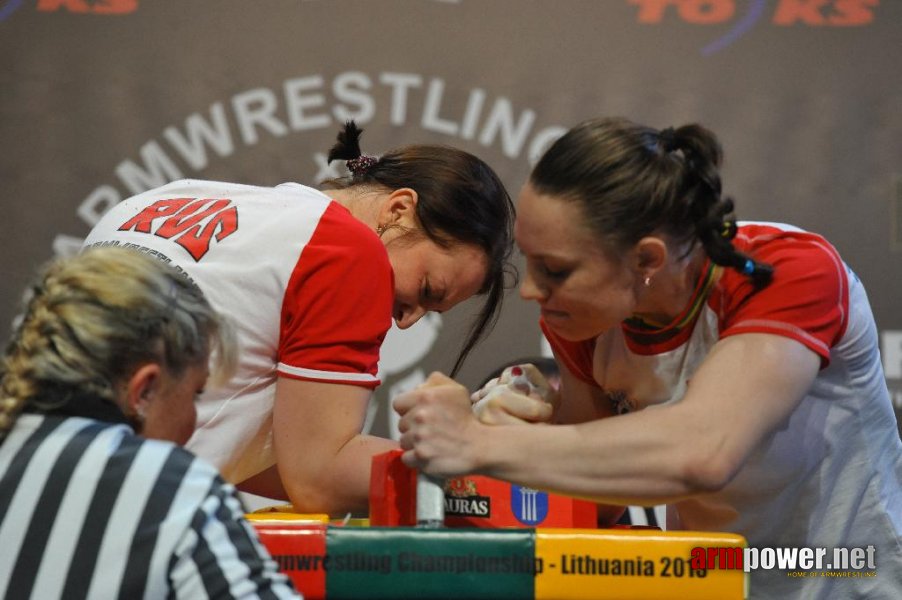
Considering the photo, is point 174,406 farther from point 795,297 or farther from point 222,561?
point 795,297

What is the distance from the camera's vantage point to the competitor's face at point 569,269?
1.35 metres

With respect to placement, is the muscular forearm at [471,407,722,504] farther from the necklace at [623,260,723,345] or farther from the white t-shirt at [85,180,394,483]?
the white t-shirt at [85,180,394,483]

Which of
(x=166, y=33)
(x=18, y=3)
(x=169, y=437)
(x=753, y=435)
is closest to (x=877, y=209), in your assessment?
(x=753, y=435)

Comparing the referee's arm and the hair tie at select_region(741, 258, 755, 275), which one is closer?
the referee's arm

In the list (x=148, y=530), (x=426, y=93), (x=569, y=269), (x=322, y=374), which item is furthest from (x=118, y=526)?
(x=426, y=93)

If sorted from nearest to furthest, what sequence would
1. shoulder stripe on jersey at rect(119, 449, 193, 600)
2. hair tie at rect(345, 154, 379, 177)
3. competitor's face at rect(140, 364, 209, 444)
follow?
shoulder stripe on jersey at rect(119, 449, 193, 600) < competitor's face at rect(140, 364, 209, 444) < hair tie at rect(345, 154, 379, 177)

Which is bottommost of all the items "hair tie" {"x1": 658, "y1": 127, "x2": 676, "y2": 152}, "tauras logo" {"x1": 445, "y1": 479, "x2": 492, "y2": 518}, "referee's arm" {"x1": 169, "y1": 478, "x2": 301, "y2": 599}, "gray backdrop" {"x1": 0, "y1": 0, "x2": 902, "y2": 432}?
"referee's arm" {"x1": 169, "y1": 478, "x2": 301, "y2": 599}

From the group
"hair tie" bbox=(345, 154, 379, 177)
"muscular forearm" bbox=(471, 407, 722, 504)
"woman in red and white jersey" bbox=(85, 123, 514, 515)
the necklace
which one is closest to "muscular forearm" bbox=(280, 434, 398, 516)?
"woman in red and white jersey" bbox=(85, 123, 514, 515)

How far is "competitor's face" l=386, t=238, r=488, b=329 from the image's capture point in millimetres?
1842

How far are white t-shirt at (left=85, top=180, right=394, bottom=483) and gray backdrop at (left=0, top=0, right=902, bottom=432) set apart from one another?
1.19 meters

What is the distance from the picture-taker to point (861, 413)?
4.83ft

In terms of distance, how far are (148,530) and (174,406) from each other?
19 centimetres

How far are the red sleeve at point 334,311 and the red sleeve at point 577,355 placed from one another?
0.28 m

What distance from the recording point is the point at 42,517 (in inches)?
39.6
